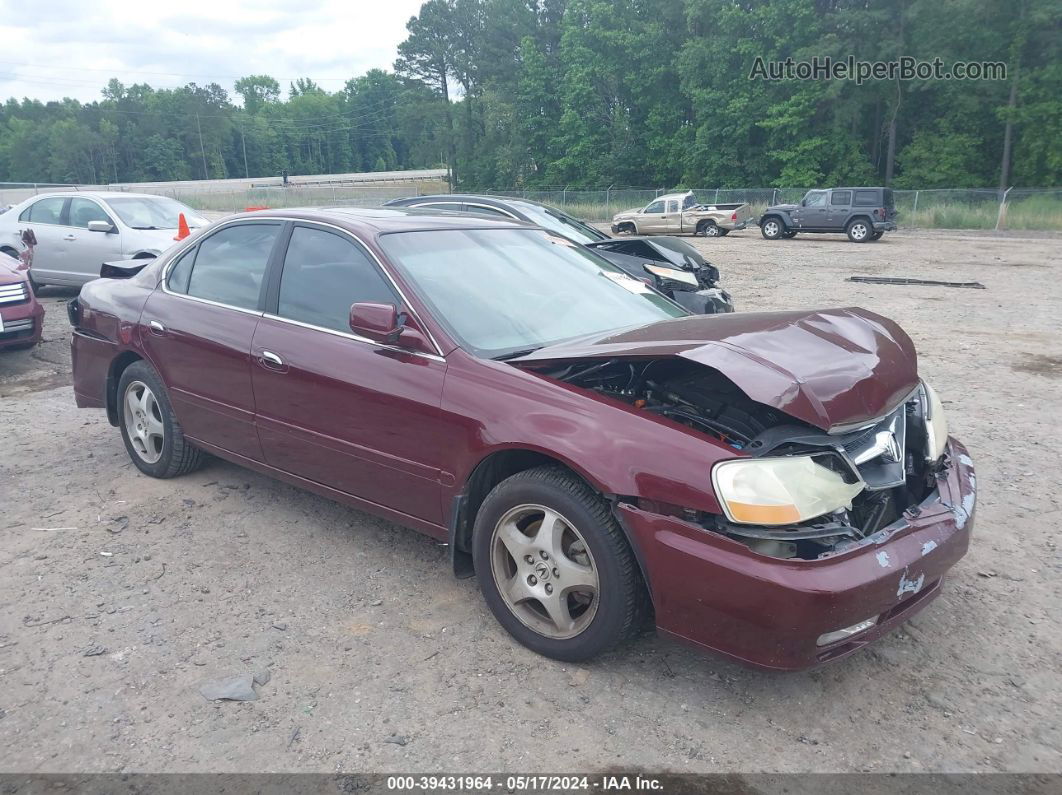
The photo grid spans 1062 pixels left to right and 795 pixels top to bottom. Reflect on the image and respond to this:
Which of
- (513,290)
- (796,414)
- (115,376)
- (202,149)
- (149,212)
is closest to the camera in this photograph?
(796,414)

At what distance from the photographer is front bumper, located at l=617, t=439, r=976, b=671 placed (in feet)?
8.18

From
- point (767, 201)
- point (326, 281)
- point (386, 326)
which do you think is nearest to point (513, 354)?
point (386, 326)

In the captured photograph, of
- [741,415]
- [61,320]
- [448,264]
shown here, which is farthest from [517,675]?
[61,320]

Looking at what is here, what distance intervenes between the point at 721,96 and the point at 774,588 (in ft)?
168

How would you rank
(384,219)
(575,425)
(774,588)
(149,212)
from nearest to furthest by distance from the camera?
(774,588), (575,425), (384,219), (149,212)

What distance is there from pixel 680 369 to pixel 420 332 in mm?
1105

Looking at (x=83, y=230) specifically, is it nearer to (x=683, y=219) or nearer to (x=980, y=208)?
(x=683, y=219)

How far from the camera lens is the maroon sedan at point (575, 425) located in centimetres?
261

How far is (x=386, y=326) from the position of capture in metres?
3.27

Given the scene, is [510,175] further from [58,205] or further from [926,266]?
[58,205]

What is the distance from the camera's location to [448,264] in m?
3.77

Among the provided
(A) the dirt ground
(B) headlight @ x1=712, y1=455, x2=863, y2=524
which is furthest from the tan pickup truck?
(B) headlight @ x1=712, y1=455, x2=863, y2=524

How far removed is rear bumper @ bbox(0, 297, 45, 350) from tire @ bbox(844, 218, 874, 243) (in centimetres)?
2432

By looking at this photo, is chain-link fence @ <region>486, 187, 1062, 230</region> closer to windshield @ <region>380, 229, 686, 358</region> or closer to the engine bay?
windshield @ <region>380, 229, 686, 358</region>
